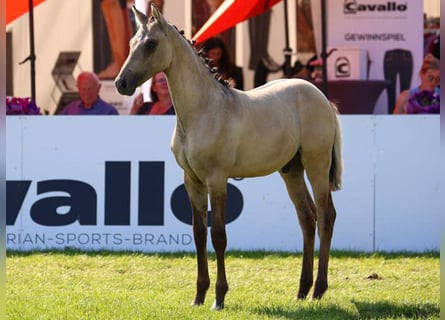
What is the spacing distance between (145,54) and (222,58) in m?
7.11

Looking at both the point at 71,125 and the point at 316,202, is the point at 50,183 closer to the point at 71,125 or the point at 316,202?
the point at 71,125

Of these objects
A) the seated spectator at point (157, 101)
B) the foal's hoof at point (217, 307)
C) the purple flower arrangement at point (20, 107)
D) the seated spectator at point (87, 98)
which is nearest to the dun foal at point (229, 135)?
the foal's hoof at point (217, 307)

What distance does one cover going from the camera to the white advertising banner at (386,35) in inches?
546

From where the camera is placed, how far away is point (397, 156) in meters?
10.4

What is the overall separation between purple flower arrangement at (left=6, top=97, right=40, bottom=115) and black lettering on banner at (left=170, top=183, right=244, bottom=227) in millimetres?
1968

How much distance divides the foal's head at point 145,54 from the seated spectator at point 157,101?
5.70m

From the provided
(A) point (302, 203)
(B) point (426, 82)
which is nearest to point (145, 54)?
(A) point (302, 203)

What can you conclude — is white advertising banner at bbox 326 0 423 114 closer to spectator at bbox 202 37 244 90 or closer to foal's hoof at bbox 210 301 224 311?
spectator at bbox 202 37 244 90

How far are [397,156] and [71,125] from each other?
3.59 metres

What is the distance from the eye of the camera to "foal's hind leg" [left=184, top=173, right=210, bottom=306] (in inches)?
283

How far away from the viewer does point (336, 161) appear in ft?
25.9

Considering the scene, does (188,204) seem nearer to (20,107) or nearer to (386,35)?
(20,107)

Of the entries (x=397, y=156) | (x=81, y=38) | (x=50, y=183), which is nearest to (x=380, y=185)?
(x=397, y=156)

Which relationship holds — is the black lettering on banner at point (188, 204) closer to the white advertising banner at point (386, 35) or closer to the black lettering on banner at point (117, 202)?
the black lettering on banner at point (117, 202)
